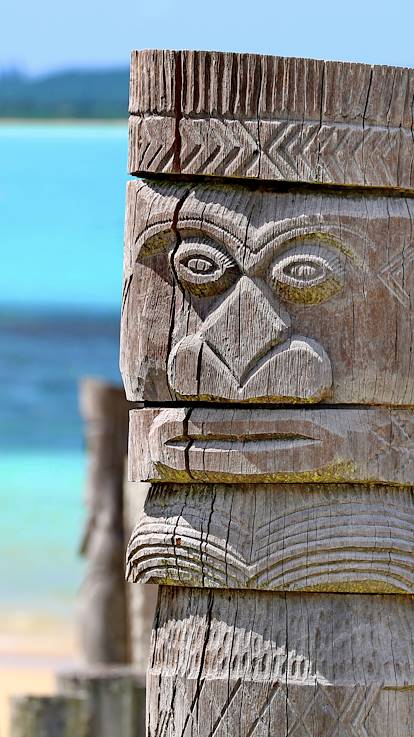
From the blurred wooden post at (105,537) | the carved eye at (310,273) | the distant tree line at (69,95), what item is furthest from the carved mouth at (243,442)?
the distant tree line at (69,95)

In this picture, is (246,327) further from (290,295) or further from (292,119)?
(292,119)

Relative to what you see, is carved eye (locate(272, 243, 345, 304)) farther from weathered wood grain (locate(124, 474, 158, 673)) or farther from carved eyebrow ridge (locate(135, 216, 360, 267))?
weathered wood grain (locate(124, 474, 158, 673))

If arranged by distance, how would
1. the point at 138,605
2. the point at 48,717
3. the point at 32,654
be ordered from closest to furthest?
the point at 48,717 < the point at 138,605 < the point at 32,654

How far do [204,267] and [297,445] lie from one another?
0.51 meters

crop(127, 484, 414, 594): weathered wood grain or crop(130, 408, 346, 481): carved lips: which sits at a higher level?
crop(130, 408, 346, 481): carved lips

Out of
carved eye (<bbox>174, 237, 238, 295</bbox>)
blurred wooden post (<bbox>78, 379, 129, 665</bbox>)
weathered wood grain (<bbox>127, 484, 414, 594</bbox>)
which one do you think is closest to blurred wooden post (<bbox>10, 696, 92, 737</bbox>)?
blurred wooden post (<bbox>78, 379, 129, 665</bbox>)

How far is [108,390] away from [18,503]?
15877mm

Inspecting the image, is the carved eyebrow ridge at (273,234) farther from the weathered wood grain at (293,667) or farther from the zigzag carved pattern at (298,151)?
the weathered wood grain at (293,667)

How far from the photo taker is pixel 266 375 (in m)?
3.22

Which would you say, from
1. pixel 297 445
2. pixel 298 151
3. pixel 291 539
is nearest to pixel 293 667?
pixel 291 539

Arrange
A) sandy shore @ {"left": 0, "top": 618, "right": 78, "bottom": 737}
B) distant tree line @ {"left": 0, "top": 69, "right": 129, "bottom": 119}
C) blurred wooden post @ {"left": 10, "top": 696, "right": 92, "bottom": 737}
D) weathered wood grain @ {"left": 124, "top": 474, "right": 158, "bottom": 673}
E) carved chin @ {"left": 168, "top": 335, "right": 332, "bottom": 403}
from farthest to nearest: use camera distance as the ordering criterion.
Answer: distant tree line @ {"left": 0, "top": 69, "right": 129, "bottom": 119}
sandy shore @ {"left": 0, "top": 618, "right": 78, "bottom": 737}
weathered wood grain @ {"left": 124, "top": 474, "right": 158, "bottom": 673}
blurred wooden post @ {"left": 10, "top": 696, "right": 92, "bottom": 737}
carved chin @ {"left": 168, "top": 335, "right": 332, "bottom": 403}

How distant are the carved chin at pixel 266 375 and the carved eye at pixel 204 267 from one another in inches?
5.3

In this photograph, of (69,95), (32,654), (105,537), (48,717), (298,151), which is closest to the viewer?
(298,151)

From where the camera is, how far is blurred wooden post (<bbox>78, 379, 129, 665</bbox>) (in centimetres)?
804
